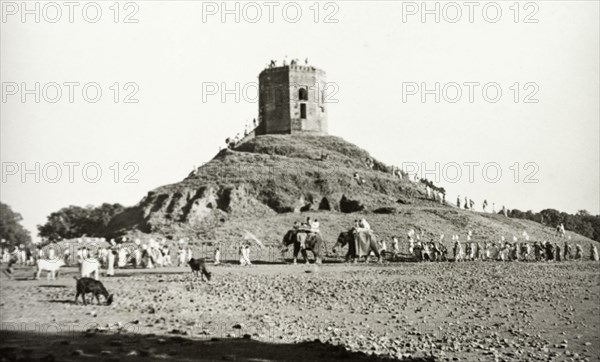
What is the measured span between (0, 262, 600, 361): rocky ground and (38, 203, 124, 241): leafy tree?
55.8 metres

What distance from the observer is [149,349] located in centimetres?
1034

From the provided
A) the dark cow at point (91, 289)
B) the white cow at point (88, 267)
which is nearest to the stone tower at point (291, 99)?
the white cow at point (88, 267)

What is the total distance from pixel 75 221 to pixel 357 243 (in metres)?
55.8

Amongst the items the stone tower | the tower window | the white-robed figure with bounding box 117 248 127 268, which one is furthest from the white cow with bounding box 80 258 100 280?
the tower window

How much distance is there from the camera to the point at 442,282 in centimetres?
2347

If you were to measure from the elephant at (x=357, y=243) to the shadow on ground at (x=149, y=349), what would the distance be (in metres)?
18.6

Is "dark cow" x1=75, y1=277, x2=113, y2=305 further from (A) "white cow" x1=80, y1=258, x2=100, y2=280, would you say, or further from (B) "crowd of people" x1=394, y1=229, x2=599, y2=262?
(B) "crowd of people" x1=394, y1=229, x2=599, y2=262

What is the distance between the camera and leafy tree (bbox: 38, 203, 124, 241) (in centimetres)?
7369

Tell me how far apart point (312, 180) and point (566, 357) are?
46635 mm

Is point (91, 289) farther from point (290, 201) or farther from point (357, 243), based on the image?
point (290, 201)

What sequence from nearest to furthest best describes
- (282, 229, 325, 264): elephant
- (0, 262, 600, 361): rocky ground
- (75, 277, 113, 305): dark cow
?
(0, 262, 600, 361): rocky ground
(75, 277, 113, 305): dark cow
(282, 229, 325, 264): elephant

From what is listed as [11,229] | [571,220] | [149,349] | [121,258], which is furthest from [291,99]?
[149,349]

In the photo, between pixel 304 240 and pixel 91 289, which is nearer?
pixel 91 289

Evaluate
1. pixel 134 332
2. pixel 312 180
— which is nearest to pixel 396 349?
pixel 134 332
